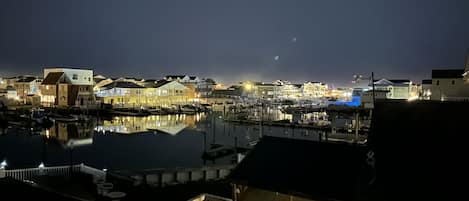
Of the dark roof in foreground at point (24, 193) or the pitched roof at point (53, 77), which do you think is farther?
the pitched roof at point (53, 77)

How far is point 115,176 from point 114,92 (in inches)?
1400

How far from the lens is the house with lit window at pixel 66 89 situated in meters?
39.1

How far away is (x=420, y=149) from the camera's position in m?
4.34

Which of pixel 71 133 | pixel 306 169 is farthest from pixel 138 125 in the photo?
pixel 306 169

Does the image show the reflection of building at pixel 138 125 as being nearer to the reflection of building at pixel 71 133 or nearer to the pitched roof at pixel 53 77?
the reflection of building at pixel 71 133

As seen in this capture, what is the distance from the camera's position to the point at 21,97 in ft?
160

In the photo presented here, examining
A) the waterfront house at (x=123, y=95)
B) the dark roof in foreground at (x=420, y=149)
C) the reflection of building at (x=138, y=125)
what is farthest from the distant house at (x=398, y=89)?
the dark roof in foreground at (x=420, y=149)

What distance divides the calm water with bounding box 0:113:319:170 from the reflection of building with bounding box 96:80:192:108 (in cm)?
1069

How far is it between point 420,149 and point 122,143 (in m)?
21.1

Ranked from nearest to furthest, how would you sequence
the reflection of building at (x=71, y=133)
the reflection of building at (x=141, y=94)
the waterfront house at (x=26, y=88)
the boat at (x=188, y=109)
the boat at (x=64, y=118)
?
1. the reflection of building at (x=71, y=133)
2. the boat at (x=64, y=118)
3. the reflection of building at (x=141, y=94)
4. the boat at (x=188, y=109)
5. the waterfront house at (x=26, y=88)

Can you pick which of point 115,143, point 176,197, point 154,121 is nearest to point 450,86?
point 176,197

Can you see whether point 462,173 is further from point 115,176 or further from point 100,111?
point 100,111

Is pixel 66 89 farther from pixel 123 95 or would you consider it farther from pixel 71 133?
pixel 71 133

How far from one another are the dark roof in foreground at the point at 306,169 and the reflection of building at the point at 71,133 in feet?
60.9
